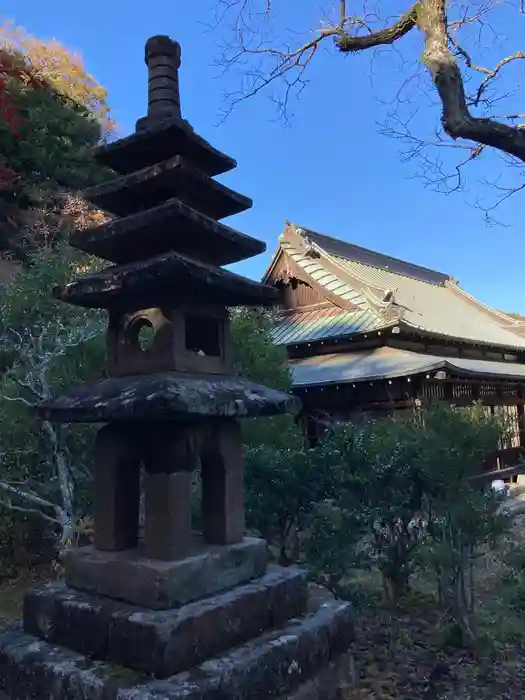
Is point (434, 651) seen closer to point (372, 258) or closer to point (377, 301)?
point (377, 301)

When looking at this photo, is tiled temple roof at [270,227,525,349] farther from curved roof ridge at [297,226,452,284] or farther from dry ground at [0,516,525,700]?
dry ground at [0,516,525,700]

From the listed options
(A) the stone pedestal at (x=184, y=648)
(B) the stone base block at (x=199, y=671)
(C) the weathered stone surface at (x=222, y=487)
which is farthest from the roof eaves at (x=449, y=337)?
(B) the stone base block at (x=199, y=671)

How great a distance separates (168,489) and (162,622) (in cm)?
81

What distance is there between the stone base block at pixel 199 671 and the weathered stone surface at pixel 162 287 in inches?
95.1

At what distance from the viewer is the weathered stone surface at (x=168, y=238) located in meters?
3.96

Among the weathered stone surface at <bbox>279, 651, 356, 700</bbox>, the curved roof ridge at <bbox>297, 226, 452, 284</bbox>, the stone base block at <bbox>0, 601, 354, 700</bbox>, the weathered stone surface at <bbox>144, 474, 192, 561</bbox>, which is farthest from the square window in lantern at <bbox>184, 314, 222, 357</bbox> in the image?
the curved roof ridge at <bbox>297, 226, 452, 284</bbox>

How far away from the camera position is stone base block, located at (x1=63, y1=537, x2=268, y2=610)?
11.4ft

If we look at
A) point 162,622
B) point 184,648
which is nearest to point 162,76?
point 162,622

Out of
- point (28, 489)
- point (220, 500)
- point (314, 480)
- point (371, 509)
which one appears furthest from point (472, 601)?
point (28, 489)

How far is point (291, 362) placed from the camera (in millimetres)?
16109

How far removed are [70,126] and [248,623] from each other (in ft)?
59.6

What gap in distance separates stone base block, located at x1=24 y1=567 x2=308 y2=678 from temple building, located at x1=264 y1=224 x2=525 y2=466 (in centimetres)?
846

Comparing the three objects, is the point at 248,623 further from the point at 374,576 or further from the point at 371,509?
the point at 374,576

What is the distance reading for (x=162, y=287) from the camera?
4000 mm
